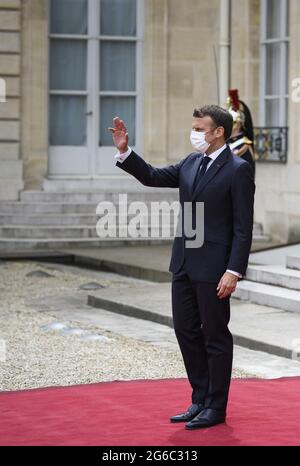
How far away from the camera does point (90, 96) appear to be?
19.0m

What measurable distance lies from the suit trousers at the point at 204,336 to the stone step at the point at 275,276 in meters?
5.27

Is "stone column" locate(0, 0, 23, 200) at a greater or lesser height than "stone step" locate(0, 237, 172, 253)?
greater

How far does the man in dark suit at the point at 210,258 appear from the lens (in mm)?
7055

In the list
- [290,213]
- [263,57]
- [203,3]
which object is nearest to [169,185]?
[290,213]

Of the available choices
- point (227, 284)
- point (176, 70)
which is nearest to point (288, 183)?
point (176, 70)

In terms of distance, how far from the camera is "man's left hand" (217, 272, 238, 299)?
22.9ft

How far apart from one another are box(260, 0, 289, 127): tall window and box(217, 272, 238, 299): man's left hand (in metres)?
10.5

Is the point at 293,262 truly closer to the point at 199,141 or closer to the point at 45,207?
the point at 45,207

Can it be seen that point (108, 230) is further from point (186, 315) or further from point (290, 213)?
point (186, 315)

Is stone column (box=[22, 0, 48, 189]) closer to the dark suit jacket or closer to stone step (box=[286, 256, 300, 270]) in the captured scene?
stone step (box=[286, 256, 300, 270])

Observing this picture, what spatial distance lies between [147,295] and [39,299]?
120cm

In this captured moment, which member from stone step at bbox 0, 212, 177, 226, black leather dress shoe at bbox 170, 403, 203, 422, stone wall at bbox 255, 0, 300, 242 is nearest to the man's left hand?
black leather dress shoe at bbox 170, 403, 203, 422

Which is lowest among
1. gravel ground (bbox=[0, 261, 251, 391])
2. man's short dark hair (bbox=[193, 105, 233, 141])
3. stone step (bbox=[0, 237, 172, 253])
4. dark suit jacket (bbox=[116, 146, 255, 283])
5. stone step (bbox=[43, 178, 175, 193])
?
gravel ground (bbox=[0, 261, 251, 391])

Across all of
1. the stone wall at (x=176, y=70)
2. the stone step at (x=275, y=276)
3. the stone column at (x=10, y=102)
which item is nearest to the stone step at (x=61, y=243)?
the stone column at (x=10, y=102)
